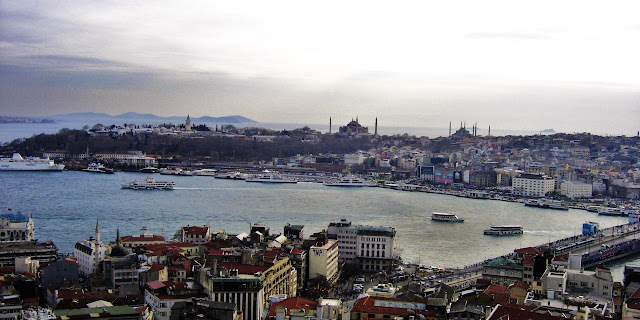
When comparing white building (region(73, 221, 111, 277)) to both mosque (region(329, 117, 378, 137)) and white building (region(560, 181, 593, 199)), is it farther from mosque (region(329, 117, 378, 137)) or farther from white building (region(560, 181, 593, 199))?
mosque (region(329, 117, 378, 137))

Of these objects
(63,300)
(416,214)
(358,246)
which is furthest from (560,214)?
(63,300)

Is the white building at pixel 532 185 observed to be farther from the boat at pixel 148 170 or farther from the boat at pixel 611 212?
the boat at pixel 148 170

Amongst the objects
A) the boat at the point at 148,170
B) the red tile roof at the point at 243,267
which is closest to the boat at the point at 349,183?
the boat at the point at 148,170

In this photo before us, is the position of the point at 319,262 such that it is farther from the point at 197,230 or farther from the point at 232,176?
the point at 232,176

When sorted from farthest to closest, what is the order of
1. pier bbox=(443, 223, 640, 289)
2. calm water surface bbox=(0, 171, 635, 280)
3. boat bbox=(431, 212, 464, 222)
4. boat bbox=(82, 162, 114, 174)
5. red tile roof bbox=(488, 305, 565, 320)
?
1. boat bbox=(82, 162, 114, 174)
2. boat bbox=(431, 212, 464, 222)
3. calm water surface bbox=(0, 171, 635, 280)
4. pier bbox=(443, 223, 640, 289)
5. red tile roof bbox=(488, 305, 565, 320)

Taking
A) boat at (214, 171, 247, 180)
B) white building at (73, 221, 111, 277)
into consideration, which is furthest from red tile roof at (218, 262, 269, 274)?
boat at (214, 171, 247, 180)

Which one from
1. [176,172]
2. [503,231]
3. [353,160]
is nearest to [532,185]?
[503,231]
